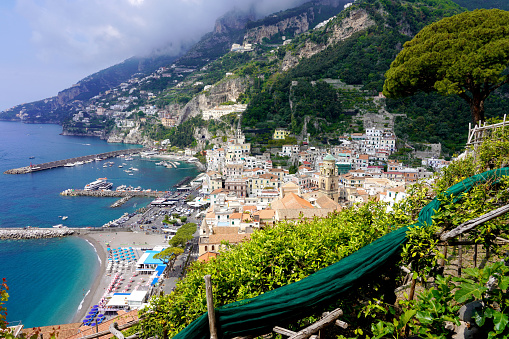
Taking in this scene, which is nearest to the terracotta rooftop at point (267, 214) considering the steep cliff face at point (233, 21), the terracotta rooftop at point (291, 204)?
the terracotta rooftop at point (291, 204)

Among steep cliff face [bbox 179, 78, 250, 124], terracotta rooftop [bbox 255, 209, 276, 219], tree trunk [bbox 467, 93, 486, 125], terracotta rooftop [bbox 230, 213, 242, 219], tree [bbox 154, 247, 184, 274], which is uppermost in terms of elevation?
steep cliff face [bbox 179, 78, 250, 124]

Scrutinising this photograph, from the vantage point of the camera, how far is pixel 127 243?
69.7ft

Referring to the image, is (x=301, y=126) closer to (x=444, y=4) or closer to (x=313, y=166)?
(x=313, y=166)

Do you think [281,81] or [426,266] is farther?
[281,81]

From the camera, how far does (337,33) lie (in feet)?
181

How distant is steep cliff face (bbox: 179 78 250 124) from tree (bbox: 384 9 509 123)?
56153mm

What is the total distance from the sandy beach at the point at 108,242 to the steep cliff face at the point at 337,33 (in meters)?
47.1

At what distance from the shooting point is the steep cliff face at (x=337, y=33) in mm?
51969

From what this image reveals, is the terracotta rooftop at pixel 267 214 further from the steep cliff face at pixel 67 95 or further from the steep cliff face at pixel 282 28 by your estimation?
the steep cliff face at pixel 67 95

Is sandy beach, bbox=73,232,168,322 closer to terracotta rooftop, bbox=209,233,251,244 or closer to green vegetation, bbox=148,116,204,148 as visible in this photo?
terracotta rooftop, bbox=209,233,251,244

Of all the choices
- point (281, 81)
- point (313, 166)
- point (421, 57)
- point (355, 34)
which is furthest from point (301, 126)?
point (421, 57)

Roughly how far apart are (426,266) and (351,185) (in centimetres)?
2495

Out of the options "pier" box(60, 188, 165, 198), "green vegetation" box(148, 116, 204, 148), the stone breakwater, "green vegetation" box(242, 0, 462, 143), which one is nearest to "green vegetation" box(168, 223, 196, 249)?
the stone breakwater

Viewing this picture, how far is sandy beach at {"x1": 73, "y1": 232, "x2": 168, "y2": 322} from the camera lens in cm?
1592
